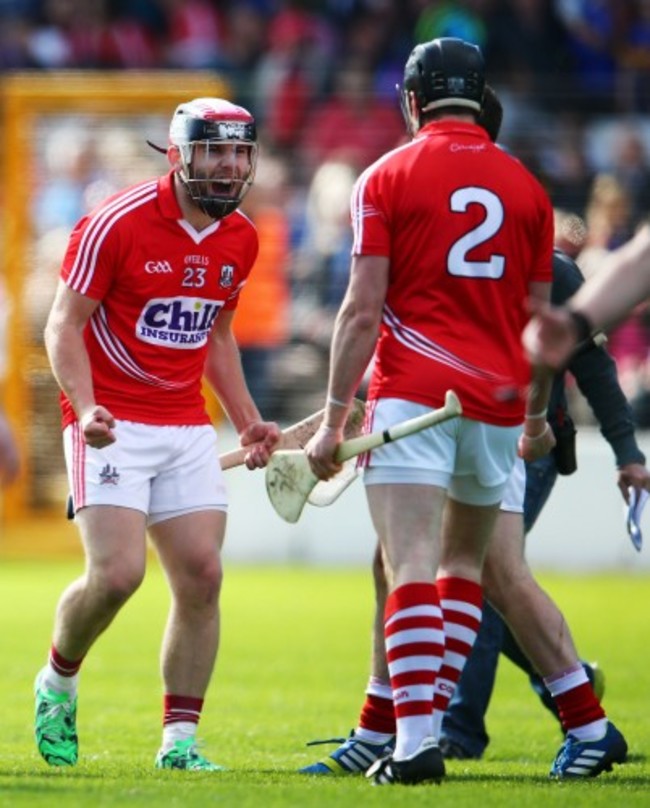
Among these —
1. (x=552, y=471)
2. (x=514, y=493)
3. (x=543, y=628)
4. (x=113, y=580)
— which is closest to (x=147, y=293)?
(x=113, y=580)

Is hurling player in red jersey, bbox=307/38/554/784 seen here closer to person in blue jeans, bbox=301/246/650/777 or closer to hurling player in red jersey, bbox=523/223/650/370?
person in blue jeans, bbox=301/246/650/777

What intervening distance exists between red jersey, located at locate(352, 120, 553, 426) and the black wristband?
2.90ft

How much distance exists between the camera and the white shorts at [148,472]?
7250 mm

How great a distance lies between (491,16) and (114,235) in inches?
560

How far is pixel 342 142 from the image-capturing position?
18469mm

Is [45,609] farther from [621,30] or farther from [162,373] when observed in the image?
[621,30]

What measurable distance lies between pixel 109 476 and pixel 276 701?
9.27 ft

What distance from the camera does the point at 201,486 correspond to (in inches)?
292

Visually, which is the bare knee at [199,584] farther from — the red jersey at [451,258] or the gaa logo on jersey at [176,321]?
the red jersey at [451,258]

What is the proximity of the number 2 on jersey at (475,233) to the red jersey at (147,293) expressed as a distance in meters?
1.21

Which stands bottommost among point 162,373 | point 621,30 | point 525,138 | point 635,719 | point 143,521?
point 635,719

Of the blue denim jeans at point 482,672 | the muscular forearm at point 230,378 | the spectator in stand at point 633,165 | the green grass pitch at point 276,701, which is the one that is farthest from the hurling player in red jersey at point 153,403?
the spectator in stand at point 633,165

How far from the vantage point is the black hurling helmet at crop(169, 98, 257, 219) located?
7359mm

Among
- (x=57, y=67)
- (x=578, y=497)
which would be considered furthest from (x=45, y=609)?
(x=57, y=67)
